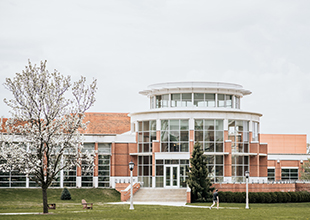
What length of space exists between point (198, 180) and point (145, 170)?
10620 mm

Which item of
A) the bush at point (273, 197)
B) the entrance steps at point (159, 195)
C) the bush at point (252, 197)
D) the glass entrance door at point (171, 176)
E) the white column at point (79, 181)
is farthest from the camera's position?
the white column at point (79, 181)

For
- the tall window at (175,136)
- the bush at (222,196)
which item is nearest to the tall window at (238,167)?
the tall window at (175,136)

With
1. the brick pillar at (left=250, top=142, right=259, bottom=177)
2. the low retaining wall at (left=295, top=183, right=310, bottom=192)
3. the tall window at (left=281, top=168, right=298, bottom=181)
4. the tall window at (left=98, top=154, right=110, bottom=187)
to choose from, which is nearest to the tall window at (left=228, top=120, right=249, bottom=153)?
the brick pillar at (left=250, top=142, right=259, bottom=177)

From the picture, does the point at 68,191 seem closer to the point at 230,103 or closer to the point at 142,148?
the point at 142,148

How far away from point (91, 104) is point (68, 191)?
2025 cm

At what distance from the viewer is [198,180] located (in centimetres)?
4609

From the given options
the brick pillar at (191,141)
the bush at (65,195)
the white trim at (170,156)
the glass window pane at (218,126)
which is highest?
the glass window pane at (218,126)

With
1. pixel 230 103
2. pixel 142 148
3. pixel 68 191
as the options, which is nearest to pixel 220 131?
pixel 230 103

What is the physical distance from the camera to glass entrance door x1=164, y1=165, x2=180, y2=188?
52.9m

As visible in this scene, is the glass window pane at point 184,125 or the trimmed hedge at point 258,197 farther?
the glass window pane at point 184,125

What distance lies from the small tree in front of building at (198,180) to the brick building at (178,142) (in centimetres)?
565

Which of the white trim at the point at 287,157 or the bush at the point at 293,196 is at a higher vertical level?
the white trim at the point at 287,157

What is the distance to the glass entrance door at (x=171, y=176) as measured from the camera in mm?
52875

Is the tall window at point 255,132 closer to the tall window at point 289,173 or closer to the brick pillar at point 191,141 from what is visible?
the brick pillar at point 191,141
